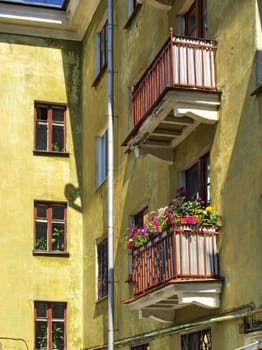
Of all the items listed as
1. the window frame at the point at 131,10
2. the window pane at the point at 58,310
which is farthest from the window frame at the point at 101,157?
the window pane at the point at 58,310

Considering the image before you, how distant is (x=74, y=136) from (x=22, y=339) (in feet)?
21.1

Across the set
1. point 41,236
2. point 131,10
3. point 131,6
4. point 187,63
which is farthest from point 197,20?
point 41,236

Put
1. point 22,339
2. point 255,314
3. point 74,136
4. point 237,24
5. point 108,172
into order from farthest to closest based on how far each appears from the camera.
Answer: point 74,136
point 22,339
point 108,172
point 237,24
point 255,314

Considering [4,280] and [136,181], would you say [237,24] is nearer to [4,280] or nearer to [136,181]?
[136,181]

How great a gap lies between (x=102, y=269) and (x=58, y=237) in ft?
8.62

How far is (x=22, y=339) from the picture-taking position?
24172 mm

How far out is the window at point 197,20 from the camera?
54.2 ft

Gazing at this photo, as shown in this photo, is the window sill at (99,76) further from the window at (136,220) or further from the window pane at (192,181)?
the window pane at (192,181)

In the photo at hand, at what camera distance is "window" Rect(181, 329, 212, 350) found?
15453 mm

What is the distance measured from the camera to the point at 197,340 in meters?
16.0

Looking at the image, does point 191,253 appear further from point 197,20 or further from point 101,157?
point 101,157

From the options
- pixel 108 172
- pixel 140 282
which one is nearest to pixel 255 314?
pixel 140 282

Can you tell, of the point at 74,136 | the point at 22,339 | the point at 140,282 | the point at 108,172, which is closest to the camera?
the point at 140,282

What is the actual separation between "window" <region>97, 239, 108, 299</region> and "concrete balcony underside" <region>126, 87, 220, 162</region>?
5.98 meters
